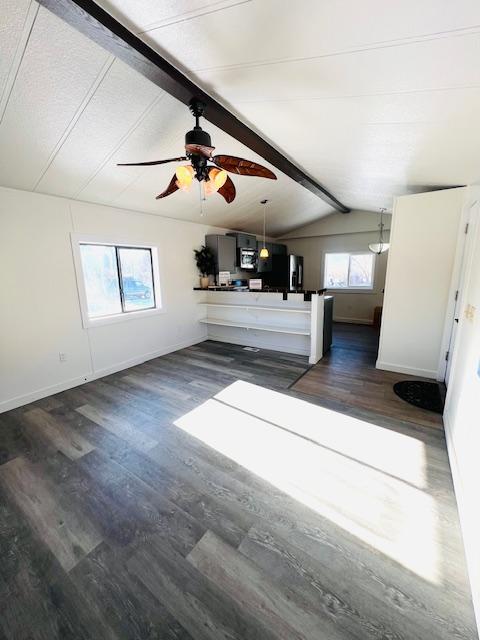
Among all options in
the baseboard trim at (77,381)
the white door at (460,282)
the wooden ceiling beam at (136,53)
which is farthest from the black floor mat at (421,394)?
the baseboard trim at (77,381)

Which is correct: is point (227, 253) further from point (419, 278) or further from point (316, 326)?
point (419, 278)

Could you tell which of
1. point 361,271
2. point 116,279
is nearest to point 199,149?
point 116,279

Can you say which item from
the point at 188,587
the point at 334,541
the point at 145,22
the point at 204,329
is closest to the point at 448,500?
the point at 334,541

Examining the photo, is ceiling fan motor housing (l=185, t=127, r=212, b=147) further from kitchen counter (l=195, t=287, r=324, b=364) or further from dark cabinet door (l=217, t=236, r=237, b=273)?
dark cabinet door (l=217, t=236, r=237, b=273)

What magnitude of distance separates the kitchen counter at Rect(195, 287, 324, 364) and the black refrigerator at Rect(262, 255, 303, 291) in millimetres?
2336

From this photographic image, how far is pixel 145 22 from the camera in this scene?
142 cm

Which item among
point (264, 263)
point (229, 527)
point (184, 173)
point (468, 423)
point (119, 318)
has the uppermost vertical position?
point (184, 173)

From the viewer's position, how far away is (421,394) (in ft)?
10.1

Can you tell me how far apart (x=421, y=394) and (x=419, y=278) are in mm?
1490

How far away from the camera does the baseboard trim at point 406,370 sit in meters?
3.50

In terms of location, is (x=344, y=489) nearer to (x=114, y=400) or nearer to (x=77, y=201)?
(x=114, y=400)

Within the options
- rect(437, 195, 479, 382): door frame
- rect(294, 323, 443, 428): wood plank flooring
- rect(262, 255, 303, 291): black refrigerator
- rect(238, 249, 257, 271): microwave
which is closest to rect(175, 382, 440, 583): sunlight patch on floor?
rect(294, 323, 443, 428): wood plank flooring

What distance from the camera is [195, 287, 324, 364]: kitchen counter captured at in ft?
13.6

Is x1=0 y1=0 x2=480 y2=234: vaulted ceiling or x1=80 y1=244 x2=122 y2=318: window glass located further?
x1=80 y1=244 x2=122 y2=318: window glass
